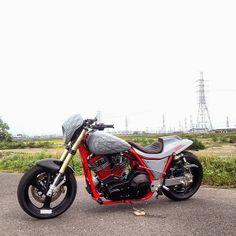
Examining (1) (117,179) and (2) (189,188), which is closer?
(1) (117,179)

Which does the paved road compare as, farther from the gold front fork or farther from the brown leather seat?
the brown leather seat

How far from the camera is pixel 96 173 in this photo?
477cm

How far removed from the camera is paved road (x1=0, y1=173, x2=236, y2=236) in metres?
3.95

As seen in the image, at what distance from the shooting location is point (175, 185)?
5.39m

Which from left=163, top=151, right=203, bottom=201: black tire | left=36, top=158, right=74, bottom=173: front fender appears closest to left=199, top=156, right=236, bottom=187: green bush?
left=163, top=151, right=203, bottom=201: black tire

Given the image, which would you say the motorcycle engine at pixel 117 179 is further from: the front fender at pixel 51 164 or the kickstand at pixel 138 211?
the front fender at pixel 51 164

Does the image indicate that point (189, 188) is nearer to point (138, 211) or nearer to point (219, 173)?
point (138, 211)

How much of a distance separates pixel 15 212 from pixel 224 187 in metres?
3.84

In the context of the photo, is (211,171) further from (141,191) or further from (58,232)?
(58,232)

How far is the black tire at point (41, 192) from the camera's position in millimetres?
4445

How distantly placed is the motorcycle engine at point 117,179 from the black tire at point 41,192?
0.37m

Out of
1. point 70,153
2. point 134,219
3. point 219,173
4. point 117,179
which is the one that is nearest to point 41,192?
point 70,153

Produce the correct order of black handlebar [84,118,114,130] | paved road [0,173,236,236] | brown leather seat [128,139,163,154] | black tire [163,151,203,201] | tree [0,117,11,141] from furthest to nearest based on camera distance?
tree [0,117,11,141] → black tire [163,151,203,201] → brown leather seat [128,139,163,154] → black handlebar [84,118,114,130] → paved road [0,173,236,236]

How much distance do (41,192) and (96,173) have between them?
0.77 metres
